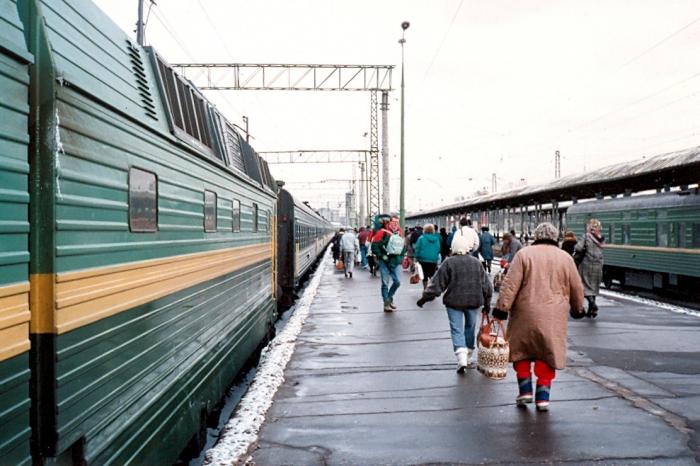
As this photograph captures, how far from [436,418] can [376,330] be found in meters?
5.10

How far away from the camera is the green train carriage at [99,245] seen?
260 centimetres

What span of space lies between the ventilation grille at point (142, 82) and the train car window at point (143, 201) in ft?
1.38

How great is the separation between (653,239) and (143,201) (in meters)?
17.1

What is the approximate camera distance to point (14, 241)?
254cm

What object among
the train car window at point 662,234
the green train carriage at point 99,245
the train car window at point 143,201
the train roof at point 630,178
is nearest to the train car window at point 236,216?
the green train carriage at point 99,245

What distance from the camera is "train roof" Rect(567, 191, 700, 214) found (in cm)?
1661

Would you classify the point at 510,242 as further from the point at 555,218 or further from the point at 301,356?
the point at 555,218

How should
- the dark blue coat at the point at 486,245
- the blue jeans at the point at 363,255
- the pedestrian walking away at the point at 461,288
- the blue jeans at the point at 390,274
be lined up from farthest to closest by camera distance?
the blue jeans at the point at 363,255, the dark blue coat at the point at 486,245, the blue jeans at the point at 390,274, the pedestrian walking away at the point at 461,288

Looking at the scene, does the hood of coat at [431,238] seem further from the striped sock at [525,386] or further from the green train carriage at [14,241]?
the green train carriage at [14,241]

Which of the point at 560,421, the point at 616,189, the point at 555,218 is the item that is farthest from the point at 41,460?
the point at 555,218

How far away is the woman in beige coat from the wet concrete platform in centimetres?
38

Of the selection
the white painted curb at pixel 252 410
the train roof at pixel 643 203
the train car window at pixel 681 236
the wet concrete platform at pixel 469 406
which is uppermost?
the train roof at pixel 643 203

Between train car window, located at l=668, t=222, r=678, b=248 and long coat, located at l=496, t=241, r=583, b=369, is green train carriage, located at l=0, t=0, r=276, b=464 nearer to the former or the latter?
long coat, located at l=496, t=241, r=583, b=369

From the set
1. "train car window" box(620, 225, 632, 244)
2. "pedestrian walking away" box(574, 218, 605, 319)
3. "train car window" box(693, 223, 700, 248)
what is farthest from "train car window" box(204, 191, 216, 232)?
"train car window" box(620, 225, 632, 244)
